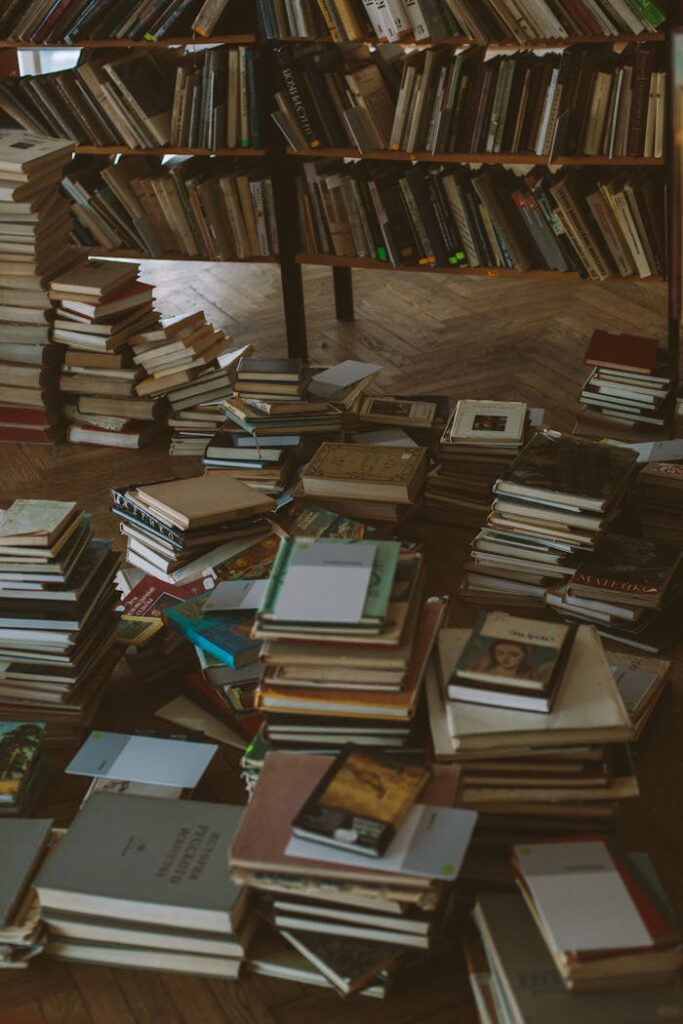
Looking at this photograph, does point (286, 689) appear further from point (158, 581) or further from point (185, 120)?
point (185, 120)

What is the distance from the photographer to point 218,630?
282 centimetres

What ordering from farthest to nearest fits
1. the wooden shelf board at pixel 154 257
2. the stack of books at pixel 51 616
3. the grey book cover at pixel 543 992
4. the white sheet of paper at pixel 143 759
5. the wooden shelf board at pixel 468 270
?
the wooden shelf board at pixel 154 257 → the wooden shelf board at pixel 468 270 → the stack of books at pixel 51 616 → the white sheet of paper at pixel 143 759 → the grey book cover at pixel 543 992

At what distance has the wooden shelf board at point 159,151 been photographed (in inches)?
173

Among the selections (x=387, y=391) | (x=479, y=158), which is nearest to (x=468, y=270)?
(x=479, y=158)

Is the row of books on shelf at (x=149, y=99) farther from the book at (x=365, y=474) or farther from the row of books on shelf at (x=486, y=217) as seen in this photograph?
the book at (x=365, y=474)

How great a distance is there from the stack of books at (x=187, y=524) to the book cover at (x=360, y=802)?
1.18 meters

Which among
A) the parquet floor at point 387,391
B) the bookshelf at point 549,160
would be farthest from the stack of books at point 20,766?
the bookshelf at point 549,160

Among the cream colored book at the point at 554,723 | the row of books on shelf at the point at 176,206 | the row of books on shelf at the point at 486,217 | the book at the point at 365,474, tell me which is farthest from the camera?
the row of books on shelf at the point at 176,206

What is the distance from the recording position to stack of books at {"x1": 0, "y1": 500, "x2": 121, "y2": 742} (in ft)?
8.81

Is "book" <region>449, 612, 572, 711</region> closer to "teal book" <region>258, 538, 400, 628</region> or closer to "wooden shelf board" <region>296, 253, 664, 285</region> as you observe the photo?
"teal book" <region>258, 538, 400, 628</region>

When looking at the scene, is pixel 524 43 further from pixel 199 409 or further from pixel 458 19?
pixel 199 409

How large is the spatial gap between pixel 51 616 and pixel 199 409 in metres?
1.46

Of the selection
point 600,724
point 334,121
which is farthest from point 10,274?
point 600,724

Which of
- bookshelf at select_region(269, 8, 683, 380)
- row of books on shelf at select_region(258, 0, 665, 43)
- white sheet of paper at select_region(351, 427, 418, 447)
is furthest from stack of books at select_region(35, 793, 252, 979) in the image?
row of books on shelf at select_region(258, 0, 665, 43)
